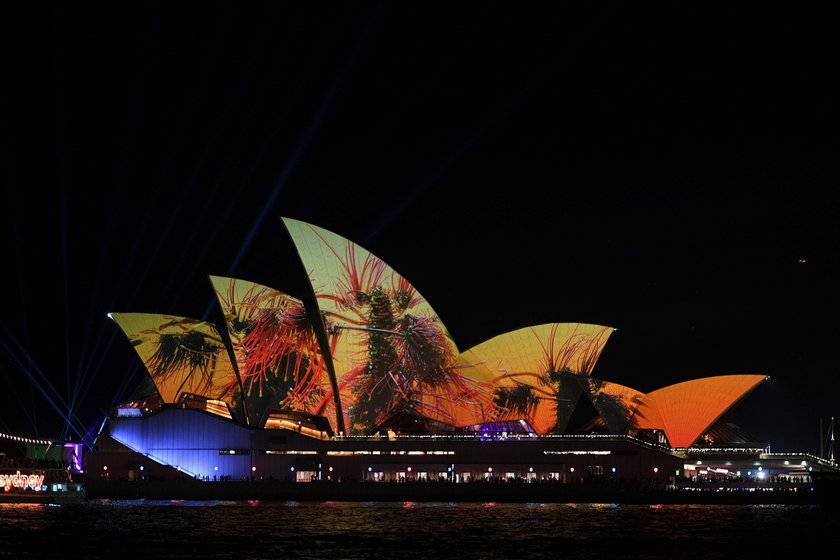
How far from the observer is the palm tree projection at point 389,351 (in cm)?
7981

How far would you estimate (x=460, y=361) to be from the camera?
83.1 metres

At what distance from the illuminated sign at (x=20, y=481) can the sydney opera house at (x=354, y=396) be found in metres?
13.6

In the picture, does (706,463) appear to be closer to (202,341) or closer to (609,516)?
(609,516)

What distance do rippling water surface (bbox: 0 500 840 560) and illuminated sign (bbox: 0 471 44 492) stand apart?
1.62 m

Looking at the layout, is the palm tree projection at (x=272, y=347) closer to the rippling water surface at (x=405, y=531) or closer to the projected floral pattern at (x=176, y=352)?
the projected floral pattern at (x=176, y=352)

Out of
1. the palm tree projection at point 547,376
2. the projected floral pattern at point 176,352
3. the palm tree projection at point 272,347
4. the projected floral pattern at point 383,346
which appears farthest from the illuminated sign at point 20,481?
the palm tree projection at point 547,376

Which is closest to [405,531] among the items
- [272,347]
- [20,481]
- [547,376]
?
[20,481]

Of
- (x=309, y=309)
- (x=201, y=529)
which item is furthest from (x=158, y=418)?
(x=201, y=529)

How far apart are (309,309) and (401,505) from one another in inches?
754

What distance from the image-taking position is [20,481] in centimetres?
6581

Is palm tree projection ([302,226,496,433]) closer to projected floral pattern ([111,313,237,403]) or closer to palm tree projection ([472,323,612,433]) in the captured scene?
palm tree projection ([472,323,612,433])

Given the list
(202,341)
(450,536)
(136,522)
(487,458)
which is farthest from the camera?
(202,341)

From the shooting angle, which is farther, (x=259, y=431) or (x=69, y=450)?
(x=69, y=450)

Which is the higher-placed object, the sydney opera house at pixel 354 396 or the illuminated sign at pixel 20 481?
the sydney opera house at pixel 354 396
